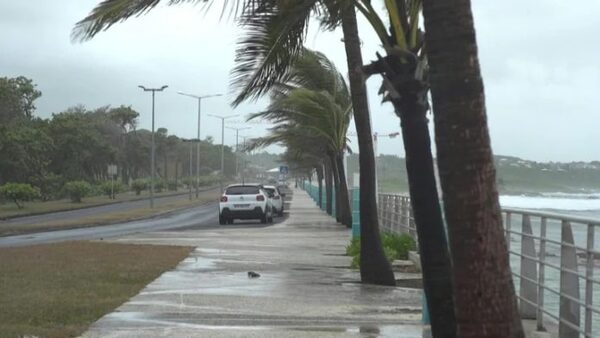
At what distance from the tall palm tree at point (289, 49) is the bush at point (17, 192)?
1565 inches

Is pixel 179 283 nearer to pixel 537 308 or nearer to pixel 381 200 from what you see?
pixel 537 308

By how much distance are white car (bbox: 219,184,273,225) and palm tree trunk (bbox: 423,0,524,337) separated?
92.0 ft

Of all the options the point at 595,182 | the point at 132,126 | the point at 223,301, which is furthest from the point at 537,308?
the point at 132,126

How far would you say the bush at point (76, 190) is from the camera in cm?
5872

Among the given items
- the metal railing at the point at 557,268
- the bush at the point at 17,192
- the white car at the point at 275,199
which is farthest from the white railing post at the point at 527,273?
the bush at the point at 17,192

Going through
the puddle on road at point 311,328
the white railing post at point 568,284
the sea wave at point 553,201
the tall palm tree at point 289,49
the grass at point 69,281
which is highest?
the tall palm tree at point 289,49

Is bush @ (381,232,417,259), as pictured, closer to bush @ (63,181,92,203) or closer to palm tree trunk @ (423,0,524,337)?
palm tree trunk @ (423,0,524,337)

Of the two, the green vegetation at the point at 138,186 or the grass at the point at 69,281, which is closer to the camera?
the grass at the point at 69,281

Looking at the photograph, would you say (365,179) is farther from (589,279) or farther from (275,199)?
(275,199)

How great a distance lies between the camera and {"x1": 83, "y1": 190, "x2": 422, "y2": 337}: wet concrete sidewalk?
29.3 ft

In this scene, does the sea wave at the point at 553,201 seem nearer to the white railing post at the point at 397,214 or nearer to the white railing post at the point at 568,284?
the white railing post at the point at 397,214

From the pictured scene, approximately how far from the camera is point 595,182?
1919 centimetres

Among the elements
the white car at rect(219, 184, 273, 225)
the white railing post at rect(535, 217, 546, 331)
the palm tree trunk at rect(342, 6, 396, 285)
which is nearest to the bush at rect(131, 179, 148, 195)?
the white car at rect(219, 184, 273, 225)

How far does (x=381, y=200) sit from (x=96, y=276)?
10.5m
